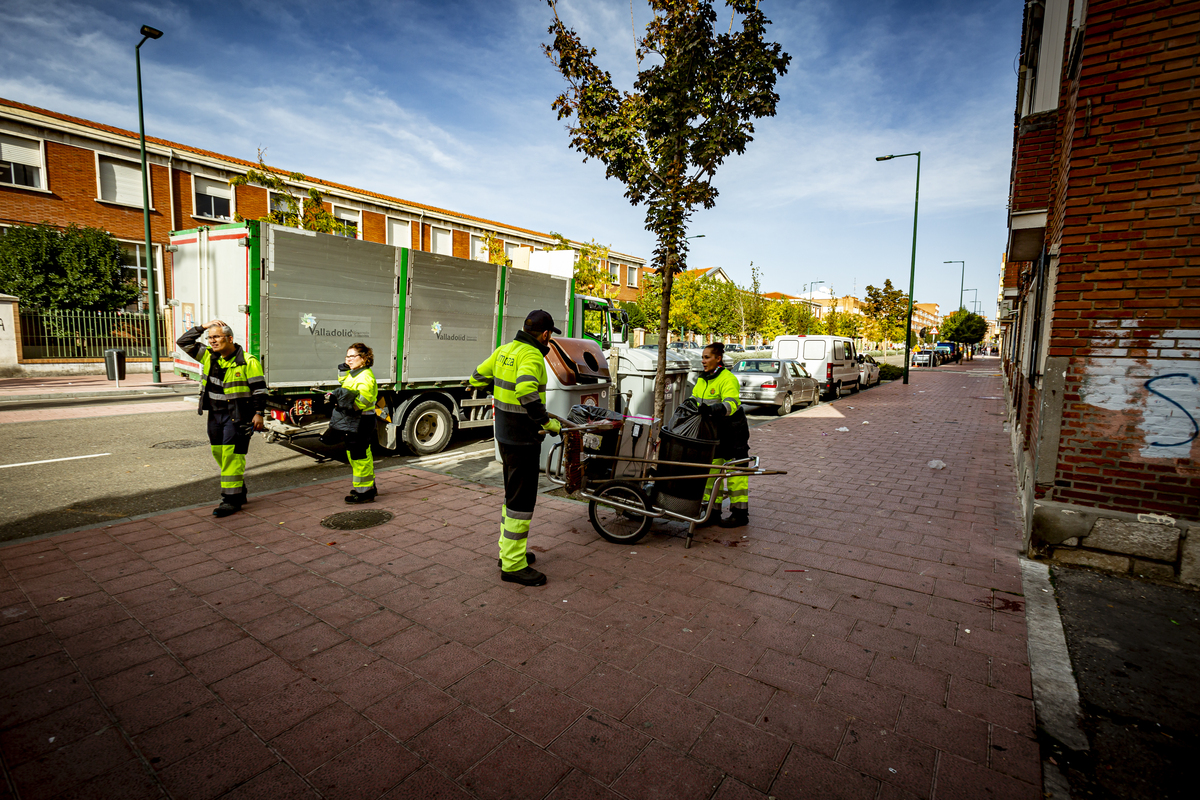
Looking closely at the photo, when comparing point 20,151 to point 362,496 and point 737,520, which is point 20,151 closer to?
point 362,496

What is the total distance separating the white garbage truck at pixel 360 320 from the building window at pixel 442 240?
24543 millimetres

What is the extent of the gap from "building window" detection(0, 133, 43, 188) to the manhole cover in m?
23.3

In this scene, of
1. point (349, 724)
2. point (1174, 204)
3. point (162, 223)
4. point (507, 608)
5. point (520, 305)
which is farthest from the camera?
point (162, 223)

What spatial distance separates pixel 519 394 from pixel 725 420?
6.81ft

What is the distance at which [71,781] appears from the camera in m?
2.18

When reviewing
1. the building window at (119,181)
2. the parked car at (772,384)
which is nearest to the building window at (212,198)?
the building window at (119,181)

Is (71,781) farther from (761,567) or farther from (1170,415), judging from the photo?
(1170,415)

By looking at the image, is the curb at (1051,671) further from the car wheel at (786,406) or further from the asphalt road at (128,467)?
the car wheel at (786,406)

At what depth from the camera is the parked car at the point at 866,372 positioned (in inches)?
850

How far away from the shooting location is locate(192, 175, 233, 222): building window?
23172mm

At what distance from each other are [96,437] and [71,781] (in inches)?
355

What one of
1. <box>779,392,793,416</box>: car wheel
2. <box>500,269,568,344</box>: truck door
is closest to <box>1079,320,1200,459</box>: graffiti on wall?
<box>500,269,568,344</box>: truck door

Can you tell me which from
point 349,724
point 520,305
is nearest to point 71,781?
point 349,724

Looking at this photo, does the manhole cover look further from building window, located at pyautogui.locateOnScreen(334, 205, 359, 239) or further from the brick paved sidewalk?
building window, located at pyautogui.locateOnScreen(334, 205, 359, 239)
